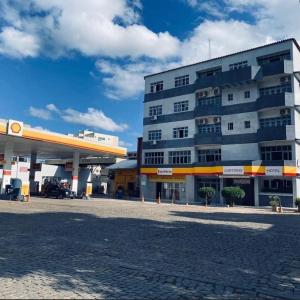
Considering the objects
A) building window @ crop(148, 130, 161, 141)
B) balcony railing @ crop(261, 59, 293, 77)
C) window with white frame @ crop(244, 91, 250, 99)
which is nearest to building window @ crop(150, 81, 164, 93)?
building window @ crop(148, 130, 161, 141)

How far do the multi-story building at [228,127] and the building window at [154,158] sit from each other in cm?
8

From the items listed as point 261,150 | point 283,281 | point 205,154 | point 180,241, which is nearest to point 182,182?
point 205,154

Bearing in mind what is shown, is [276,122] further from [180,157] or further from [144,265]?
[144,265]

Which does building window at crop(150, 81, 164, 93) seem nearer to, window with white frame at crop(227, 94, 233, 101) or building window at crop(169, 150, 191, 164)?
building window at crop(169, 150, 191, 164)

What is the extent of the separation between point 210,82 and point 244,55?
5.19 m

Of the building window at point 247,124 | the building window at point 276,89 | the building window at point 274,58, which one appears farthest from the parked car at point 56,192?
Answer: the building window at point 274,58

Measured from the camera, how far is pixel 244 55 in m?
42.1

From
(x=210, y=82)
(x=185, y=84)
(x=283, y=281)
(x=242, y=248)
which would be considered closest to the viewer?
(x=283, y=281)

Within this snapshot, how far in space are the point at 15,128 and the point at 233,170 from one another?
2407 centimetres

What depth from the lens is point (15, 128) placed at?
32.0m

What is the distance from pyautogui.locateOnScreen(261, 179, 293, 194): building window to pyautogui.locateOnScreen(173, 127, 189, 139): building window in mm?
12150

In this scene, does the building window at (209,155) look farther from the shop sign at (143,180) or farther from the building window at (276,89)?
the shop sign at (143,180)

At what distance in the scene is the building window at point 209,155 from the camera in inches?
1713

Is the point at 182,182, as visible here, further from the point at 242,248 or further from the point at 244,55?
the point at 242,248
